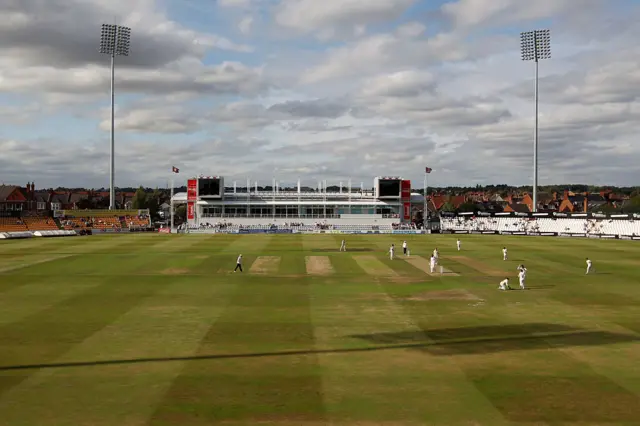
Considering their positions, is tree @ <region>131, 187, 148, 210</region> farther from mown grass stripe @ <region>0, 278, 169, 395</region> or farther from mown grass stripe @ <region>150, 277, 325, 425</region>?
mown grass stripe @ <region>150, 277, 325, 425</region>

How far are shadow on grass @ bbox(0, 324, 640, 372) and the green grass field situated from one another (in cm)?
7

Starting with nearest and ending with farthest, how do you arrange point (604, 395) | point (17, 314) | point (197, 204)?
1. point (604, 395)
2. point (17, 314)
3. point (197, 204)

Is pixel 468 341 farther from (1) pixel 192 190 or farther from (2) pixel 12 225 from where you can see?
(1) pixel 192 190

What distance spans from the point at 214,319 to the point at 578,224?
80430mm

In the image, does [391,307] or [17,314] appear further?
[391,307]

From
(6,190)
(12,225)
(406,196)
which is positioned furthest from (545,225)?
(6,190)

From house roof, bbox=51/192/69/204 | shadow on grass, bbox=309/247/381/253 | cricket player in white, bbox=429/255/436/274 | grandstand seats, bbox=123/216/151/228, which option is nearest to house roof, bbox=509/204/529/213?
grandstand seats, bbox=123/216/151/228

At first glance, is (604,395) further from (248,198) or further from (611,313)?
(248,198)

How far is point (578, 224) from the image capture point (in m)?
90.2

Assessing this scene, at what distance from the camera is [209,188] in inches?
4341

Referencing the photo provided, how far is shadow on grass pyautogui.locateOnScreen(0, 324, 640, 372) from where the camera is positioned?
1703 centimetres

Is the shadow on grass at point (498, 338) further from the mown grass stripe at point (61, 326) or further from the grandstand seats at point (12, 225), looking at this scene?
the grandstand seats at point (12, 225)

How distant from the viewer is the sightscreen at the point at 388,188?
11012 centimetres

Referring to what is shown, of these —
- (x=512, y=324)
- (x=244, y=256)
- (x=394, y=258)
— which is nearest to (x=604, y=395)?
(x=512, y=324)
